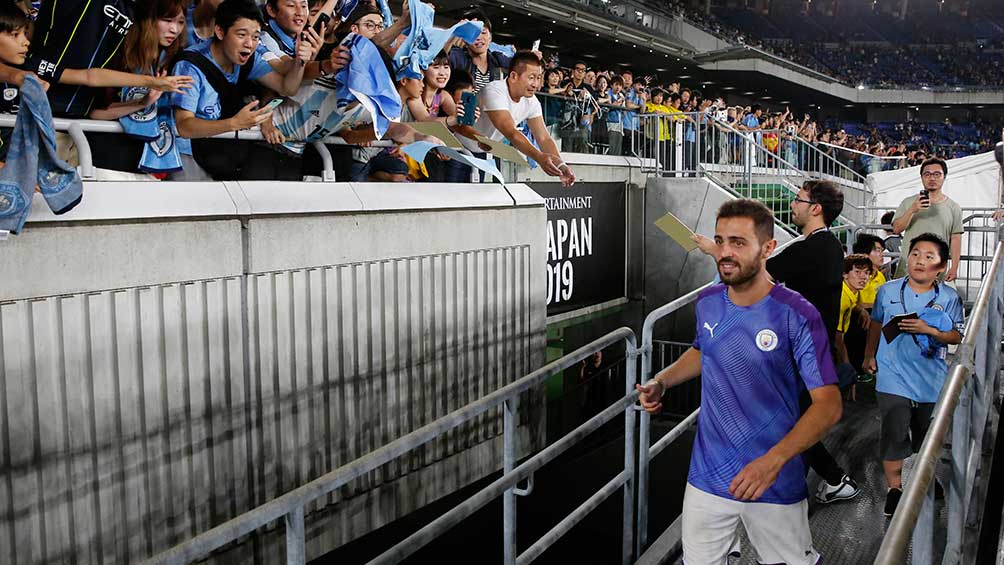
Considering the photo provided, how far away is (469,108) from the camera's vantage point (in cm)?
621

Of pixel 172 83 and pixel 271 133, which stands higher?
pixel 172 83

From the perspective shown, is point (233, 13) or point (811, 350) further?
point (233, 13)

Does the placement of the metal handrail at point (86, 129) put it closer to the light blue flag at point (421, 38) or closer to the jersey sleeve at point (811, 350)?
the light blue flag at point (421, 38)

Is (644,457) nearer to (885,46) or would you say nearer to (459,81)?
(459,81)

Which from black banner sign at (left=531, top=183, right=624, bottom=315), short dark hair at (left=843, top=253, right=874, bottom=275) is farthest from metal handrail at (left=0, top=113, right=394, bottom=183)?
black banner sign at (left=531, top=183, right=624, bottom=315)

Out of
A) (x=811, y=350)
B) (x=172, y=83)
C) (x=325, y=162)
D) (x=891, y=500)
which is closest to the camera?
(x=811, y=350)

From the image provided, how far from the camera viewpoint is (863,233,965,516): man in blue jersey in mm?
4344

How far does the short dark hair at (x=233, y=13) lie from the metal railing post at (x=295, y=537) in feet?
9.05

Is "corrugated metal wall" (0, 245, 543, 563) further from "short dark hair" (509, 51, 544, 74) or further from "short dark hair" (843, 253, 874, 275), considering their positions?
"short dark hair" (843, 253, 874, 275)

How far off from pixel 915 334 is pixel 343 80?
125 inches

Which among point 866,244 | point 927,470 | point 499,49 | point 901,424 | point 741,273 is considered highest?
point 499,49

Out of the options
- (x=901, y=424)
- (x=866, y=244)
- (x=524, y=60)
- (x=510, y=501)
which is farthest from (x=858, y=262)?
(x=510, y=501)

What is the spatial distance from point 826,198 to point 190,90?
3.12 meters

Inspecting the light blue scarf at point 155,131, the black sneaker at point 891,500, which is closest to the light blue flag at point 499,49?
the light blue scarf at point 155,131
